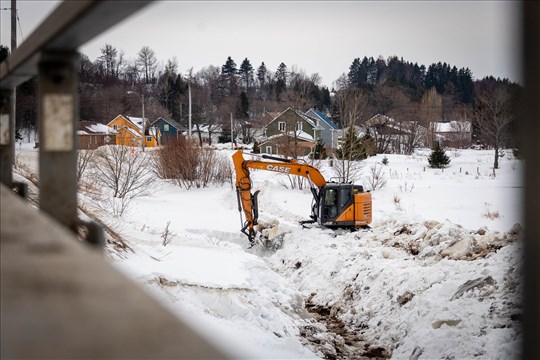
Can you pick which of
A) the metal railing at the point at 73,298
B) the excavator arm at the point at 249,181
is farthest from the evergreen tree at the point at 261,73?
the metal railing at the point at 73,298

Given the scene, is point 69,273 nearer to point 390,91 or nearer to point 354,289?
point 354,289

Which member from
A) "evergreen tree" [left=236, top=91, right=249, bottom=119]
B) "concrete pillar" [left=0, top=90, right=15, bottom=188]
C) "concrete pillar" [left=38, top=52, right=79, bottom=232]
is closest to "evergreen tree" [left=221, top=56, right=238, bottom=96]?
"evergreen tree" [left=236, top=91, right=249, bottom=119]

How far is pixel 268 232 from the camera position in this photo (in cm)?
1756

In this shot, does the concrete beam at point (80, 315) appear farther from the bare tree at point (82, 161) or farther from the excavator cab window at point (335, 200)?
the bare tree at point (82, 161)

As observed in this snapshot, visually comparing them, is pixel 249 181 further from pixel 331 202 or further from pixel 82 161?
pixel 82 161

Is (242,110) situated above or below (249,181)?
above

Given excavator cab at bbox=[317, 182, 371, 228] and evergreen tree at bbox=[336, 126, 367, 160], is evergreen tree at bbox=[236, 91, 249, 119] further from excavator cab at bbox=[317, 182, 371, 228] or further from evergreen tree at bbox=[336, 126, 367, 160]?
excavator cab at bbox=[317, 182, 371, 228]

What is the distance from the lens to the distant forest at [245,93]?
6032 cm

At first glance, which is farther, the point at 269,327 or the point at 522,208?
the point at 269,327

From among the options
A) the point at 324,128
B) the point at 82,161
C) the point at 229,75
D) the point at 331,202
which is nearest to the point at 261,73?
the point at 229,75

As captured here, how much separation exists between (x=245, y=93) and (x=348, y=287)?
7274 centimetres

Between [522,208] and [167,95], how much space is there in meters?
73.7

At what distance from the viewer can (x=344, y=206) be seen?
663 inches

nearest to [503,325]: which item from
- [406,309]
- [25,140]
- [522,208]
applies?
[406,309]
